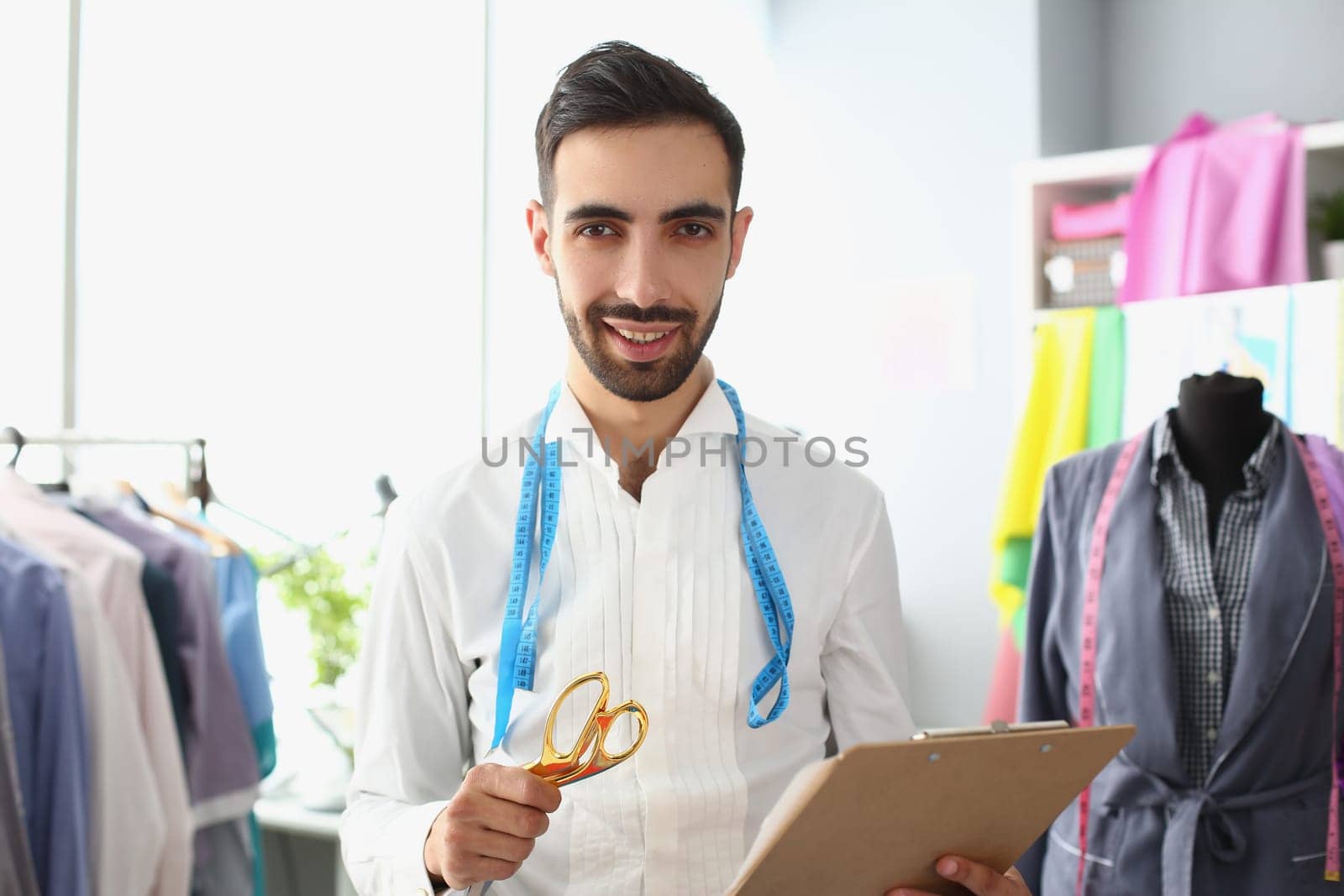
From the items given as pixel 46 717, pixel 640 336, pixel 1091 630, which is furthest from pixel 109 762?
pixel 1091 630

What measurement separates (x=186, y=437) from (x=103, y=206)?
67 centimetres

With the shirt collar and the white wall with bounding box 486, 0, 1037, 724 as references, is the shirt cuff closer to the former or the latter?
the shirt collar

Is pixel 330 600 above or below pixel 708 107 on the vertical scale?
below

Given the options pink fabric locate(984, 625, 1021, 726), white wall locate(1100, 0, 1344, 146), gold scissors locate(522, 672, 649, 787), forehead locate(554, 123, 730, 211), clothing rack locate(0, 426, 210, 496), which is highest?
white wall locate(1100, 0, 1344, 146)

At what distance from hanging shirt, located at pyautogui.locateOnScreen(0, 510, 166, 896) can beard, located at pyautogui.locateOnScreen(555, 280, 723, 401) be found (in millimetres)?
884

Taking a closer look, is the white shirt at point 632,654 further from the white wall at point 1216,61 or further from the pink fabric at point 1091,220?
the white wall at point 1216,61

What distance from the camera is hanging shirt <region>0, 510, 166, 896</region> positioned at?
1763 mm

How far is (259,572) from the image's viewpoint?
256cm

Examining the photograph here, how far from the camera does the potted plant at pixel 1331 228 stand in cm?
271

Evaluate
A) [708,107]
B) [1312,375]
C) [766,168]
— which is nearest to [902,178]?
[766,168]

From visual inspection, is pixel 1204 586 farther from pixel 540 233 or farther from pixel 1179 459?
pixel 540 233

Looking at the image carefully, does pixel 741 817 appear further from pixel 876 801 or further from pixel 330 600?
pixel 330 600

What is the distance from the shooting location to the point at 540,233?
1420 mm

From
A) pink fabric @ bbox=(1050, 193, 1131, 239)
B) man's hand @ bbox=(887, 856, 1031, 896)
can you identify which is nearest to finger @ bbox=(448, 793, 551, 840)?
man's hand @ bbox=(887, 856, 1031, 896)
